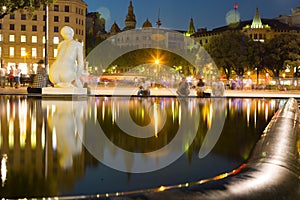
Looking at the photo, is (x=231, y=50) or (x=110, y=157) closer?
(x=110, y=157)

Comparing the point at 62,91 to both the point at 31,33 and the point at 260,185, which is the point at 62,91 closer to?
the point at 260,185

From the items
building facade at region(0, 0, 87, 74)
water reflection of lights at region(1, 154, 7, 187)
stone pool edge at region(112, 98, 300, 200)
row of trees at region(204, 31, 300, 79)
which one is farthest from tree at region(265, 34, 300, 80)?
stone pool edge at region(112, 98, 300, 200)

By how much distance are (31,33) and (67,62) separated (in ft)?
235

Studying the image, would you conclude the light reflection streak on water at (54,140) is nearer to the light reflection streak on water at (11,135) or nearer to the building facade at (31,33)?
the light reflection streak on water at (11,135)

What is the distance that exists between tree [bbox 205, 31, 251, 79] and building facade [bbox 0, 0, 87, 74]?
97.9ft

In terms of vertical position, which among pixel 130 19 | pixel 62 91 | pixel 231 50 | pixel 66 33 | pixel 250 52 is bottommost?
pixel 62 91

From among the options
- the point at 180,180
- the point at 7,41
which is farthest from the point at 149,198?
the point at 7,41

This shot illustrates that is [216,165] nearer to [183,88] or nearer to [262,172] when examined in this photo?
[262,172]

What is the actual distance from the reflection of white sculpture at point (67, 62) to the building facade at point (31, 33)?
66907mm

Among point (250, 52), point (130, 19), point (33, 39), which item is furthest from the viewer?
point (130, 19)

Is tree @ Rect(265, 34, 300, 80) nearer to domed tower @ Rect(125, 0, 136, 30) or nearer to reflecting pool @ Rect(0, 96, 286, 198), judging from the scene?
reflecting pool @ Rect(0, 96, 286, 198)

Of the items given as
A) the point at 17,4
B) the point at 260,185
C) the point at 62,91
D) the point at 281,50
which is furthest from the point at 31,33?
the point at 260,185

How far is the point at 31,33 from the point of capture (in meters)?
86.9

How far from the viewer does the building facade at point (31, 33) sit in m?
84.8
